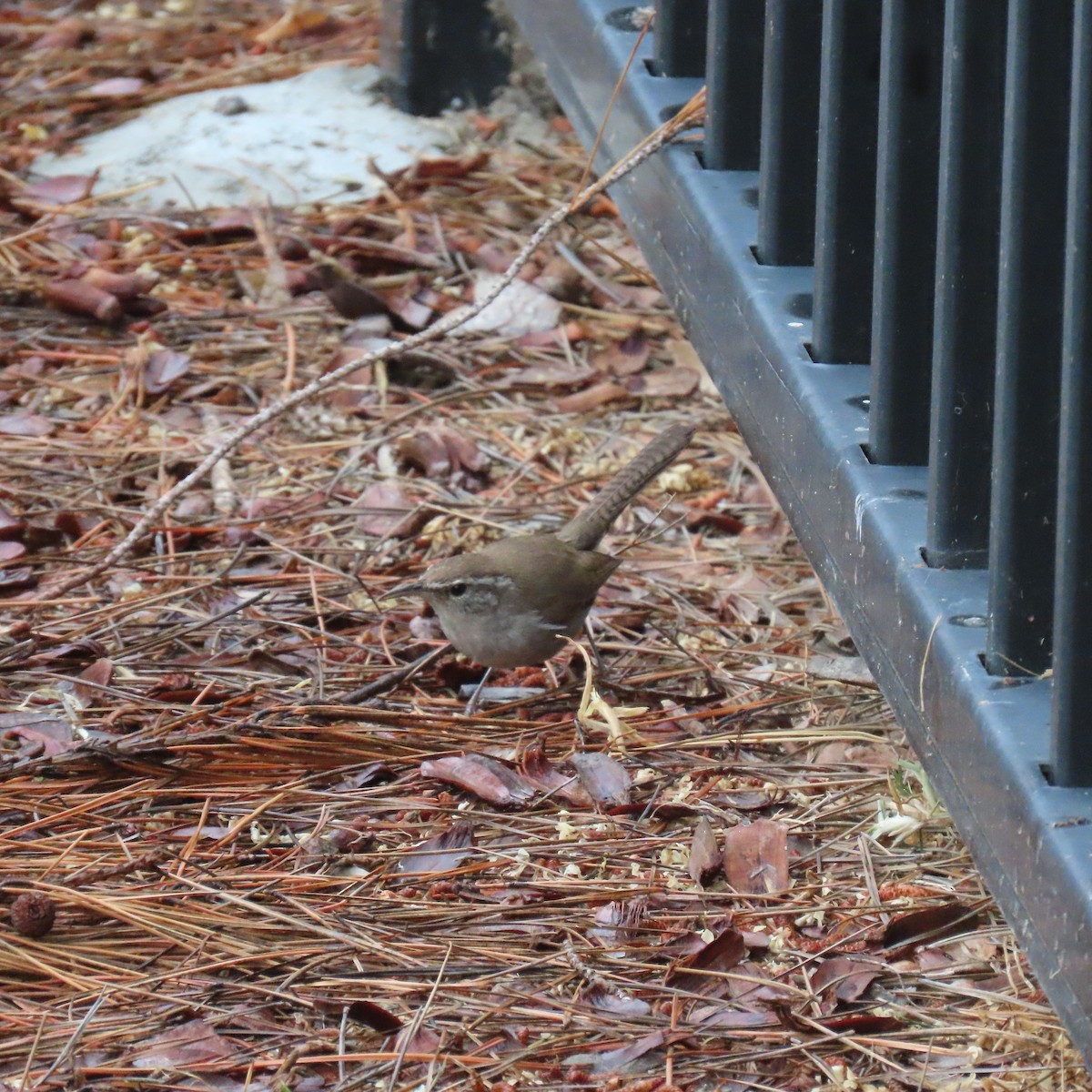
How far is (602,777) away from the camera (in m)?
3.73

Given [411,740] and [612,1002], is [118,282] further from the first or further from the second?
[612,1002]

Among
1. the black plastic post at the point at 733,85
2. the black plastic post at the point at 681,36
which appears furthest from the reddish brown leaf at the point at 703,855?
the black plastic post at the point at 681,36

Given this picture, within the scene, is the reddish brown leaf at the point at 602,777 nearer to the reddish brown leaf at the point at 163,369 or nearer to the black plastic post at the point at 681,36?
the black plastic post at the point at 681,36

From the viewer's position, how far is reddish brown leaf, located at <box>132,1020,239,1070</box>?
2707mm

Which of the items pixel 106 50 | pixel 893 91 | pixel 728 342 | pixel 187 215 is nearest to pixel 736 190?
pixel 728 342

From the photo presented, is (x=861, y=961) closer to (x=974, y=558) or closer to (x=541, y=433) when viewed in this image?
(x=974, y=558)

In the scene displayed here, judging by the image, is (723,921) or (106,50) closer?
(723,921)

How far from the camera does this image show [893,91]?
2.84 meters

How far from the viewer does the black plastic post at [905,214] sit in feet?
9.29

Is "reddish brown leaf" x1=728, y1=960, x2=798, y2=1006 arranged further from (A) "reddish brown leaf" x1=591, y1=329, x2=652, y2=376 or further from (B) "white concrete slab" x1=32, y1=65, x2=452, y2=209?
(B) "white concrete slab" x1=32, y1=65, x2=452, y2=209

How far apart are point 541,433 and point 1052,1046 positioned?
334 centimetres

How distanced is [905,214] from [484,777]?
1631 millimetres

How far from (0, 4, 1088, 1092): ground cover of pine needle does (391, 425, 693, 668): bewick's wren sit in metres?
0.16

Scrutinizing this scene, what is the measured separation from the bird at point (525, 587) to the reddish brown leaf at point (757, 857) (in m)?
1.01
